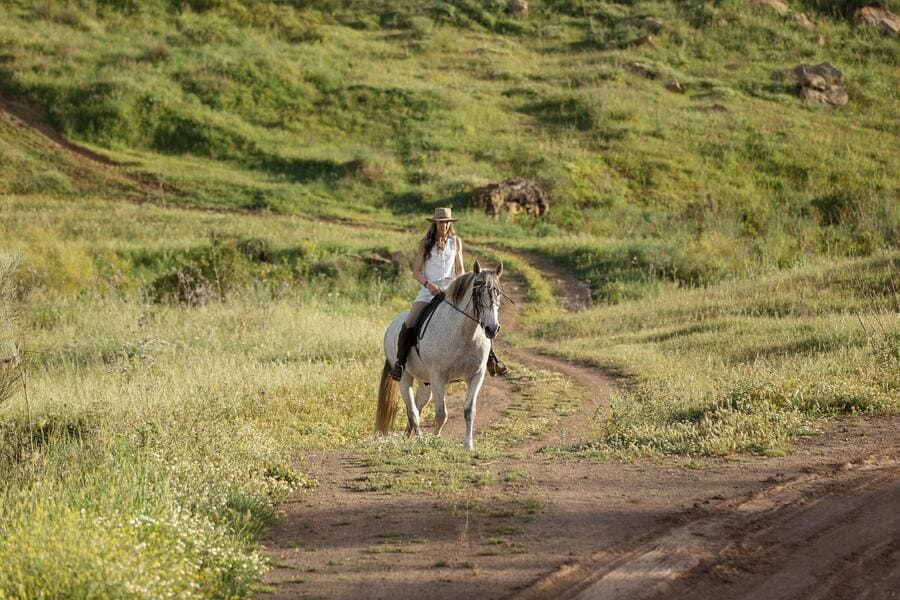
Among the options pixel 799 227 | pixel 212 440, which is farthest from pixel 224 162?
pixel 212 440

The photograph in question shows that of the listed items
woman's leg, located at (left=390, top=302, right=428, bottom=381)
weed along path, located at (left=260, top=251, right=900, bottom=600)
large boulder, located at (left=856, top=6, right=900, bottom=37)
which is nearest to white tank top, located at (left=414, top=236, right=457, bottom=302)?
woman's leg, located at (left=390, top=302, right=428, bottom=381)

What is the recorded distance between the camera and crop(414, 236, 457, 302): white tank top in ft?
40.5

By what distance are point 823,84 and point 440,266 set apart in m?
43.1

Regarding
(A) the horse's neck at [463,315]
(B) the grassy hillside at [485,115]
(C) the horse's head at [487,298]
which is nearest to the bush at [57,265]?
(B) the grassy hillside at [485,115]

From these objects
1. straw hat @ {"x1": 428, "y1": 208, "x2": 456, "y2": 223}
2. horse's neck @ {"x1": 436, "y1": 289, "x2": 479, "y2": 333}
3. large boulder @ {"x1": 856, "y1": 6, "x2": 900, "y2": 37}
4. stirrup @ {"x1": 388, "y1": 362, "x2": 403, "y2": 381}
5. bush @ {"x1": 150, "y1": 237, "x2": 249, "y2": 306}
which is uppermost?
large boulder @ {"x1": 856, "y1": 6, "x2": 900, "y2": 37}

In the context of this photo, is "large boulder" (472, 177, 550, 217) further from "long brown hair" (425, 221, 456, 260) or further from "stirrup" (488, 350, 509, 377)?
"long brown hair" (425, 221, 456, 260)

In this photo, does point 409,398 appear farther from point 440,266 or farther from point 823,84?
point 823,84

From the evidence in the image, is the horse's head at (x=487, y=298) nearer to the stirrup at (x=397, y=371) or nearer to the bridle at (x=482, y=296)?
the bridle at (x=482, y=296)

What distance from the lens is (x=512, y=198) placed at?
36.0 metres

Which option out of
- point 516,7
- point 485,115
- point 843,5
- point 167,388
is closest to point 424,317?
point 167,388

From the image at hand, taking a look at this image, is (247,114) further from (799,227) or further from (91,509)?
(91,509)

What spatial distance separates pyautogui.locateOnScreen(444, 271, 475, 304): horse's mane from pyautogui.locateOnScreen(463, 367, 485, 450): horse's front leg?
887 mm

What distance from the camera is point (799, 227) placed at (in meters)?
33.4

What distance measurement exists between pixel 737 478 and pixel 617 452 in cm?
149
